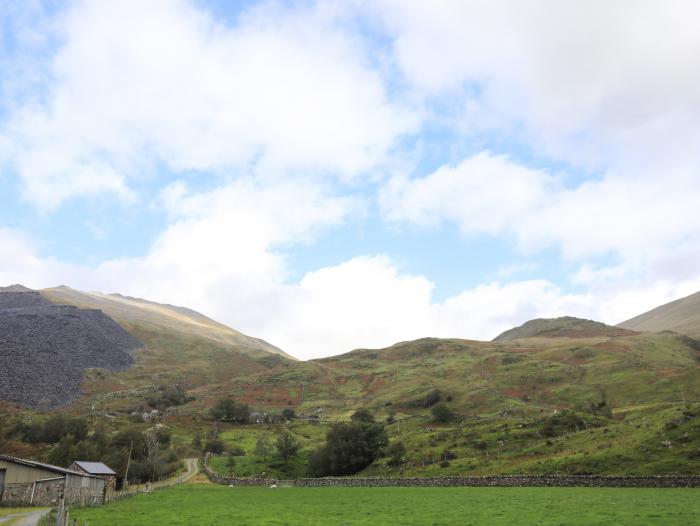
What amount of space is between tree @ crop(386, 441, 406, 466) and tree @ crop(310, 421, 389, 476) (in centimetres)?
420

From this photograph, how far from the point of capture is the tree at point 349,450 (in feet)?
316

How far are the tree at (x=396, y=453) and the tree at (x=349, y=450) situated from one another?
165 inches

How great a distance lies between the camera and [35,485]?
54.6 m

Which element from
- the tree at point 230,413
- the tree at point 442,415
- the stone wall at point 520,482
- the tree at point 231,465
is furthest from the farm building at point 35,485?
the tree at point 230,413

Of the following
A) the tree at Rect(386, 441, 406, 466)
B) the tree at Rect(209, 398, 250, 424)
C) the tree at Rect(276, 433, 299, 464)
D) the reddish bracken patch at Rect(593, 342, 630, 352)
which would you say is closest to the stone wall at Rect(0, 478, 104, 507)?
the tree at Rect(386, 441, 406, 466)

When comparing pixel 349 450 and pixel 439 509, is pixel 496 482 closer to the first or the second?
pixel 439 509

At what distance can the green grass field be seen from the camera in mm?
34231

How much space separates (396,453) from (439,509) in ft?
168

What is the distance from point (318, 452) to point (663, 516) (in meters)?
75.1

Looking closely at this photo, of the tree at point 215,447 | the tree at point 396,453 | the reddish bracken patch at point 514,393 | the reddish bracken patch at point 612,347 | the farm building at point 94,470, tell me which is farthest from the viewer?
the reddish bracken patch at point 612,347

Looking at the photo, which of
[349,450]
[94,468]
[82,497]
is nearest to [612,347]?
[349,450]

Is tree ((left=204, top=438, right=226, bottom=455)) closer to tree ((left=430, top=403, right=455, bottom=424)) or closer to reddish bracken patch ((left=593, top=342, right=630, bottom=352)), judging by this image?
tree ((left=430, top=403, right=455, bottom=424))

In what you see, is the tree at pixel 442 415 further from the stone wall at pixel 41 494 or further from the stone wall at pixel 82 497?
the stone wall at pixel 41 494

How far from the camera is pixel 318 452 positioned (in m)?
100
